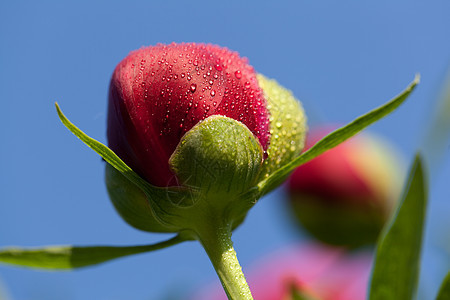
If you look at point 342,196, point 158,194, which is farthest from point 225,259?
point 342,196

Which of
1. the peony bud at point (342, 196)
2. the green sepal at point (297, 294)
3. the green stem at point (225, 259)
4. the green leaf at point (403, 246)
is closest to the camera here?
the green stem at point (225, 259)

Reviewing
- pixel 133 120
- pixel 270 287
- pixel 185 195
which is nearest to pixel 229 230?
pixel 185 195

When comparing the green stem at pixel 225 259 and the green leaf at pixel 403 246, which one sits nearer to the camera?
the green stem at pixel 225 259

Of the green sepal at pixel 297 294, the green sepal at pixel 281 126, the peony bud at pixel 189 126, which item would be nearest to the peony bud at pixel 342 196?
the green sepal at pixel 297 294

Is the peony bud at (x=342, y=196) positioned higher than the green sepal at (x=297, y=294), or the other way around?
the peony bud at (x=342, y=196)

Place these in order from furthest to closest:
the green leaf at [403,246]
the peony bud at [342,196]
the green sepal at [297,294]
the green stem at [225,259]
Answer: the peony bud at [342,196], the green sepal at [297,294], the green leaf at [403,246], the green stem at [225,259]

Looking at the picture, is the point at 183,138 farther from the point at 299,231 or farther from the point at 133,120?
the point at 299,231

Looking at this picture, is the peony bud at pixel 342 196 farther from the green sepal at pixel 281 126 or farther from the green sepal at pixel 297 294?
the green sepal at pixel 281 126
